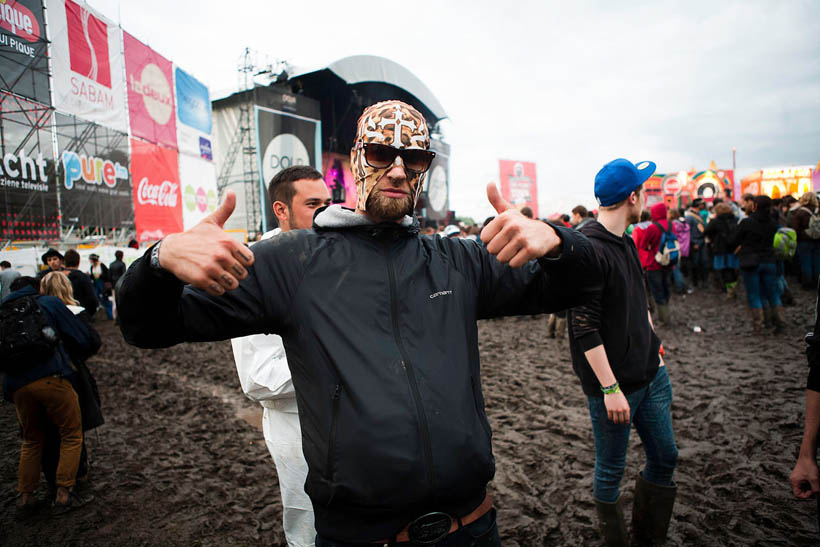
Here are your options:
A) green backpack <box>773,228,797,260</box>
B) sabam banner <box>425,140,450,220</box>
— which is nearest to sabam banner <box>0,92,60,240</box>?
green backpack <box>773,228,797,260</box>

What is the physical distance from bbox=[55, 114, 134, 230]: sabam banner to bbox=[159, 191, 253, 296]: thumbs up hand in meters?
13.3

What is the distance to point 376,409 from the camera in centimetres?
120

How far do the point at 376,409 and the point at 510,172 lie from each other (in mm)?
29346

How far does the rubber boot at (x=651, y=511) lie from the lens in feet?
8.12

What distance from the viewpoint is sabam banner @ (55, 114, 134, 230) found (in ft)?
38.0

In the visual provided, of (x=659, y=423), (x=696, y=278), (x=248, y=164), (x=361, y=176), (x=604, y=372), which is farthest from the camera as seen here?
(x=248, y=164)

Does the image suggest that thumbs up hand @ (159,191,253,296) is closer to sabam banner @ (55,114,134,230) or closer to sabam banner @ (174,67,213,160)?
sabam banner @ (55,114,134,230)

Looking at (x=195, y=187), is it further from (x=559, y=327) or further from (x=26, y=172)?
(x=559, y=327)

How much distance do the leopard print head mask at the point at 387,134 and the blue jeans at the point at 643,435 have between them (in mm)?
1674

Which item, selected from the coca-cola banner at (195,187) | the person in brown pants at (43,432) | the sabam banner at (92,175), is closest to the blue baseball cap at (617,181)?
the person in brown pants at (43,432)

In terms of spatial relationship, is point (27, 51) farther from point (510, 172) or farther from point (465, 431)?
point (510, 172)

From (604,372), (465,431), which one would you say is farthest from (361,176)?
(604,372)

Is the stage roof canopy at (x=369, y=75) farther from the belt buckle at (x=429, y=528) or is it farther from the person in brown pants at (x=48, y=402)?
the belt buckle at (x=429, y=528)

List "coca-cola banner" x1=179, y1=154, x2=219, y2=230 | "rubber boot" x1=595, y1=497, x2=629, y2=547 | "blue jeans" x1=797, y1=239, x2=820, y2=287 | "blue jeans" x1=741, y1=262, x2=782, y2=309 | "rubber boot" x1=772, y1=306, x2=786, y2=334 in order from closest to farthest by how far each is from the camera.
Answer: "rubber boot" x1=595, y1=497, x2=629, y2=547
"blue jeans" x1=741, y1=262, x2=782, y2=309
"rubber boot" x1=772, y1=306, x2=786, y2=334
"blue jeans" x1=797, y1=239, x2=820, y2=287
"coca-cola banner" x1=179, y1=154, x2=219, y2=230
